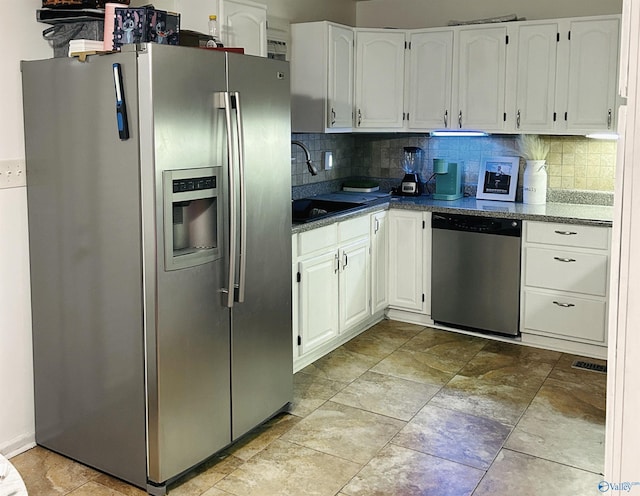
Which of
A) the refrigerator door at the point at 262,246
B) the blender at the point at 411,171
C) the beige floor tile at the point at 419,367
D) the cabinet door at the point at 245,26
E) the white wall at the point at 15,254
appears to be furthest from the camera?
the blender at the point at 411,171

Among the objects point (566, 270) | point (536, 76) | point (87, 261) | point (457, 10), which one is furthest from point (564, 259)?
point (87, 261)

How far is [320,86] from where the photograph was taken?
15.3ft

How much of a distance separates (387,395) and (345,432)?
0.51 metres

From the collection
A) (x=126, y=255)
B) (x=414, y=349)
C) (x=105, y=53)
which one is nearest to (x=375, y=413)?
(x=414, y=349)

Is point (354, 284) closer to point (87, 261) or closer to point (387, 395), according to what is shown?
point (387, 395)

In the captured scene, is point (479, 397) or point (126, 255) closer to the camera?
point (126, 255)

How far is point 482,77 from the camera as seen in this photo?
4.73 m

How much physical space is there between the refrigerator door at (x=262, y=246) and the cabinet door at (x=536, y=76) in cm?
203

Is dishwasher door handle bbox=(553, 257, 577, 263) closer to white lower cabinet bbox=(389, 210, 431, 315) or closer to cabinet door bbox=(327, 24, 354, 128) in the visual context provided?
white lower cabinet bbox=(389, 210, 431, 315)

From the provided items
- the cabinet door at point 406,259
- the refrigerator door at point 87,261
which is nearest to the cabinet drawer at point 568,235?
the cabinet door at point 406,259

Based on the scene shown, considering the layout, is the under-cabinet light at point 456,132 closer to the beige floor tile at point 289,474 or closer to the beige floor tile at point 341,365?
the beige floor tile at point 341,365

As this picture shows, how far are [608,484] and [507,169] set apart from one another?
401cm

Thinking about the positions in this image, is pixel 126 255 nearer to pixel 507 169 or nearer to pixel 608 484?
pixel 608 484

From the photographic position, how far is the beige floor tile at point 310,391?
364 centimetres
